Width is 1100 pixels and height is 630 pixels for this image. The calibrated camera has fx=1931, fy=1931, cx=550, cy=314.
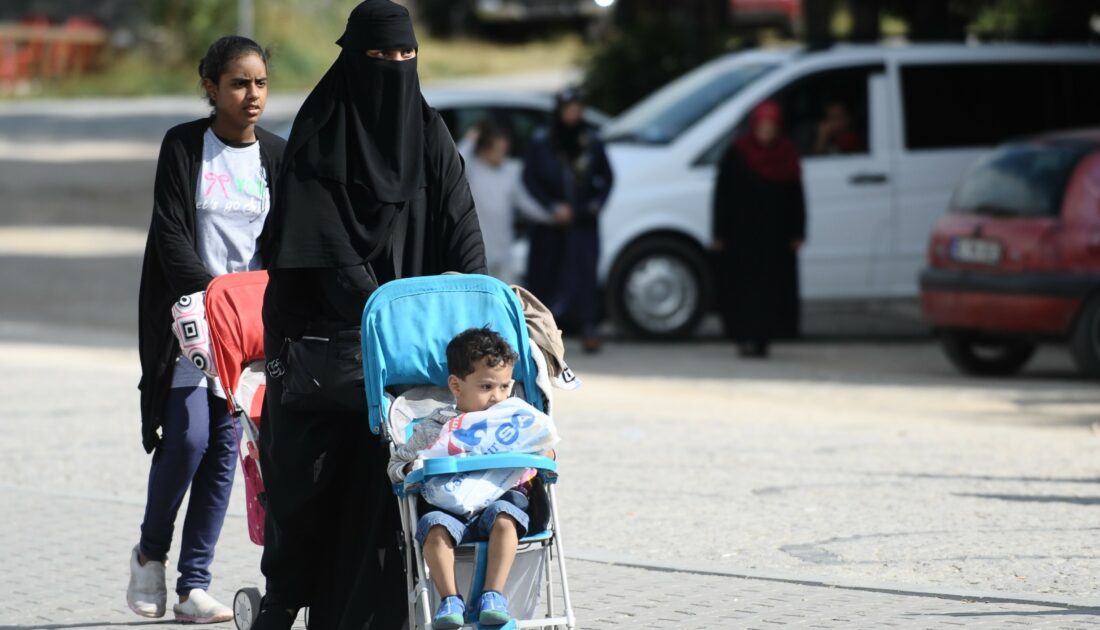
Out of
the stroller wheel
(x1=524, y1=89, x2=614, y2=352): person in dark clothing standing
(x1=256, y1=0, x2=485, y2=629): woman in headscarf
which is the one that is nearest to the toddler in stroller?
(x1=256, y1=0, x2=485, y2=629): woman in headscarf

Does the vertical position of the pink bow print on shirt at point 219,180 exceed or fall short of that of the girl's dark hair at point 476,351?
it exceeds it

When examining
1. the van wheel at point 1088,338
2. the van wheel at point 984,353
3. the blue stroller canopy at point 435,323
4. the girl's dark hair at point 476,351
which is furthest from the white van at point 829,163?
the girl's dark hair at point 476,351

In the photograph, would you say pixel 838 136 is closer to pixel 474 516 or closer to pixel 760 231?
pixel 760 231

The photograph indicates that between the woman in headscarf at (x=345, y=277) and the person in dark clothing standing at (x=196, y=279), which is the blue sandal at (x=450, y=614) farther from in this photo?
the person in dark clothing standing at (x=196, y=279)

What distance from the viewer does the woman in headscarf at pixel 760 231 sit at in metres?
14.1

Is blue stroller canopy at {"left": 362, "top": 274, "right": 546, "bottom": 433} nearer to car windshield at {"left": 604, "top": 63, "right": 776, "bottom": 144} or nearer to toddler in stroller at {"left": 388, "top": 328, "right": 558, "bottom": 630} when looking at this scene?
toddler in stroller at {"left": 388, "top": 328, "right": 558, "bottom": 630}

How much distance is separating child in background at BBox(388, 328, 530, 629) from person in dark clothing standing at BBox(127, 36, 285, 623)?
1.31 meters

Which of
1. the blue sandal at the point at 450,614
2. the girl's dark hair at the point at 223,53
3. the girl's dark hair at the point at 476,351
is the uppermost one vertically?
the girl's dark hair at the point at 223,53

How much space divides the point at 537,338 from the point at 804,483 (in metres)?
3.90

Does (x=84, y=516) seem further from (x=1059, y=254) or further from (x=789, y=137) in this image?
(x=789, y=137)

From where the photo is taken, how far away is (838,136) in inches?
599

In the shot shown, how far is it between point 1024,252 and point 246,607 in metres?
8.09

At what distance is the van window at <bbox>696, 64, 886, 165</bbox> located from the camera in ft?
49.8

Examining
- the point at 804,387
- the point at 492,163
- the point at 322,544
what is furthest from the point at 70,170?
the point at 322,544
